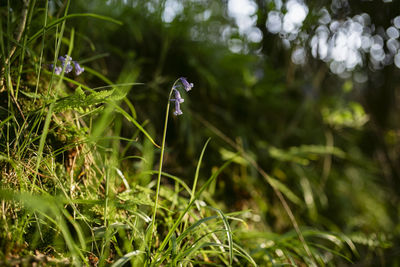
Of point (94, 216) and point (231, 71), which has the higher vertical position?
point (231, 71)

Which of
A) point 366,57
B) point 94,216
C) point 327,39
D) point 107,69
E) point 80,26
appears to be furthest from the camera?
point 366,57

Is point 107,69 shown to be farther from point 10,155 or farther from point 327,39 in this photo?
point 327,39

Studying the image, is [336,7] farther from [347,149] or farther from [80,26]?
[80,26]

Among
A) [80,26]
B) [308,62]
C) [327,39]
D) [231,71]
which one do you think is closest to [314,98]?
[308,62]

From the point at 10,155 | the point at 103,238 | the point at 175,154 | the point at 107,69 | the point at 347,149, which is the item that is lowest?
the point at 347,149

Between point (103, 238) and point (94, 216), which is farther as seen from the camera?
point (94, 216)

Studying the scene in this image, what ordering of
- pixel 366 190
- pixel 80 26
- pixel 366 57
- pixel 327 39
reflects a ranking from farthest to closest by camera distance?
1. pixel 366 57
2. pixel 366 190
3. pixel 327 39
4. pixel 80 26
